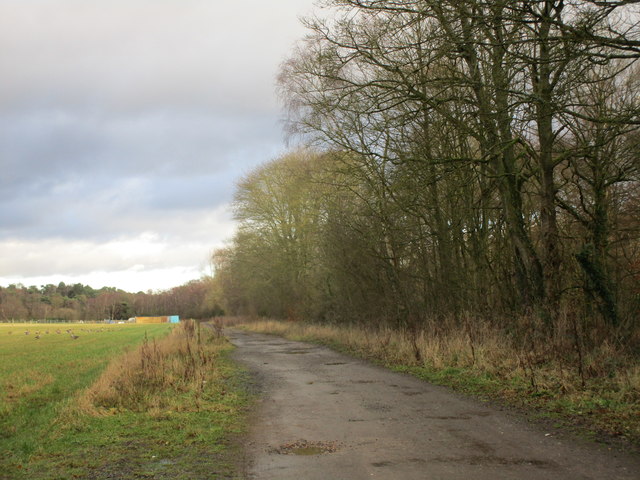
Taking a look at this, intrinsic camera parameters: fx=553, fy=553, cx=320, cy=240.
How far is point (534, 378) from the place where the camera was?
913cm

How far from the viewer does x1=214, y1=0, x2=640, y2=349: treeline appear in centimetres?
877

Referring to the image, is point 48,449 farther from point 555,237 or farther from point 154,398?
point 555,237

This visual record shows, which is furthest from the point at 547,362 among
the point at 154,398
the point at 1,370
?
the point at 1,370

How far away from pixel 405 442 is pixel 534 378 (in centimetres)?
373

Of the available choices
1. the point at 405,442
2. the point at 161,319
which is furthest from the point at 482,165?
the point at 161,319

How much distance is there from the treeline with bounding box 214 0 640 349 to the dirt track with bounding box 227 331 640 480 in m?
2.66

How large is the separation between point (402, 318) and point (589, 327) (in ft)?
28.3

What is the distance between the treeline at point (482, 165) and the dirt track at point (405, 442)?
2.66m

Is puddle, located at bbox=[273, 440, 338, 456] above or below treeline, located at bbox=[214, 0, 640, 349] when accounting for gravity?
below

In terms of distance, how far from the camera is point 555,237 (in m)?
12.6

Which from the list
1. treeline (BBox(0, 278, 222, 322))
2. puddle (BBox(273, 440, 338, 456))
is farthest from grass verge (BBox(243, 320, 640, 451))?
treeline (BBox(0, 278, 222, 322))

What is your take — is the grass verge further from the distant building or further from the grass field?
the distant building

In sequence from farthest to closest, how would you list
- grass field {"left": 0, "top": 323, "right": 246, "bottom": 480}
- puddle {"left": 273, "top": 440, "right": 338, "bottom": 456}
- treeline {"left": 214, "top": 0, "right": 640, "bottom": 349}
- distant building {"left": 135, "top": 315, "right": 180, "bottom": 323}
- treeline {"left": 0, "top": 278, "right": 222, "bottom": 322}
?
treeline {"left": 0, "top": 278, "right": 222, "bottom": 322}
distant building {"left": 135, "top": 315, "right": 180, "bottom": 323}
treeline {"left": 214, "top": 0, "right": 640, "bottom": 349}
puddle {"left": 273, "top": 440, "right": 338, "bottom": 456}
grass field {"left": 0, "top": 323, "right": 246, "bottom": 480}

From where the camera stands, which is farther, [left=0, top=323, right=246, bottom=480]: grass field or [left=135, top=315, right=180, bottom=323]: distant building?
[left=135, top=315, right=180, bottom=323]: distant building
